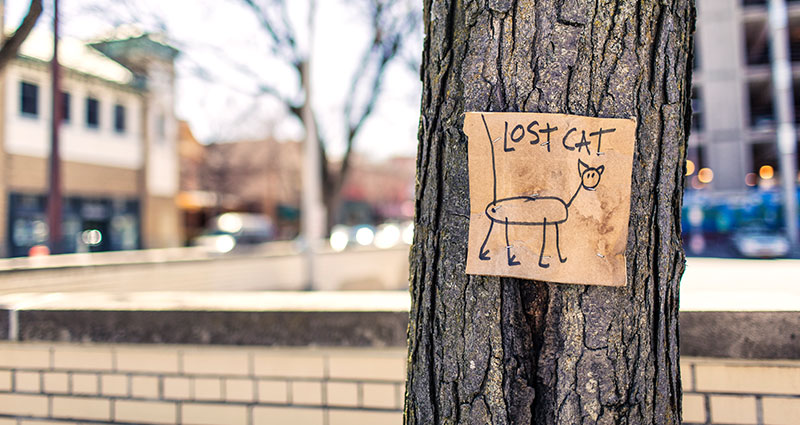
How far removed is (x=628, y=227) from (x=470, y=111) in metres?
0.43

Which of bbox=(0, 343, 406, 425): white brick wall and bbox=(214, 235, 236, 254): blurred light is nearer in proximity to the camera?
bbox=(0, 343, 406, 425): white brick wall

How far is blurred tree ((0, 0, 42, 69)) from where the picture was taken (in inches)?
187

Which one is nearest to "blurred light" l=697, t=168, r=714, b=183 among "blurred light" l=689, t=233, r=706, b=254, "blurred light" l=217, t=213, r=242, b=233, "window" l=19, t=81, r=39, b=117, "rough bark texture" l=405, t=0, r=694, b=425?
"blurred light" l=689, t=233, r=706, b=254

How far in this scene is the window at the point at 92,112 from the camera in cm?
2544

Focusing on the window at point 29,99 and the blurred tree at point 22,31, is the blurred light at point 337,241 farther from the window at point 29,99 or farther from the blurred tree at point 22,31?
the window at point 29,99

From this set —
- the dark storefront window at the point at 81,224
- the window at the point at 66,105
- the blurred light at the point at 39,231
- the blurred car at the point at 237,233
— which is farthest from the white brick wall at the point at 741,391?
the window at the point at 66,105

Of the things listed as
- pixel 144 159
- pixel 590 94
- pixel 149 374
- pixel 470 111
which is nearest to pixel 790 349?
pixel 590 94

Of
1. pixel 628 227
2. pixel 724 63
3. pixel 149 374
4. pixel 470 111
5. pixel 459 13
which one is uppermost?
pixel 724 63

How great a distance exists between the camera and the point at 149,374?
2455 mm

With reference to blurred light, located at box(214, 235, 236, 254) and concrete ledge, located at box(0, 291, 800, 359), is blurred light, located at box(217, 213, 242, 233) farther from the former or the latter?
concrete ledge, located at box(0, 291, 800, 359)

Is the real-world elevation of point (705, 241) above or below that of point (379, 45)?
below

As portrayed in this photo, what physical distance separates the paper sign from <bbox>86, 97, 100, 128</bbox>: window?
2792 cm

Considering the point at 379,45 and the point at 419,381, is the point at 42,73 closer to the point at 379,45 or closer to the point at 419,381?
the point at 379,45

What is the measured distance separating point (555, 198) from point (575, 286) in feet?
0.65
